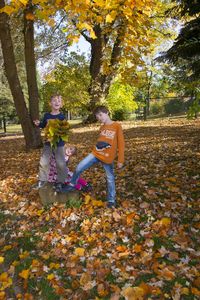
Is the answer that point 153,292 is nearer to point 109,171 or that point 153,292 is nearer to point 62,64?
point 109,171

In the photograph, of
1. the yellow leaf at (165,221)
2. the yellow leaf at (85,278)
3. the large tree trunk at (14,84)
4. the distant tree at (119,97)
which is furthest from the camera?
the distant tree at (119,97)

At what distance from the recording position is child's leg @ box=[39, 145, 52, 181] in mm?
6625

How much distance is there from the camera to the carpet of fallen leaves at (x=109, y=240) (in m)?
4.16

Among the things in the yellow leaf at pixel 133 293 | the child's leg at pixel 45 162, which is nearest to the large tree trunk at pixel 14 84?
the child's leg at pixel 45 162

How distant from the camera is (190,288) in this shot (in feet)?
13.0

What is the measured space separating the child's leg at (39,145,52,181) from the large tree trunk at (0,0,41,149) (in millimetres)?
6089

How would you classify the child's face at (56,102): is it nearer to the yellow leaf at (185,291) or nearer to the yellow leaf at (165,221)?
the yellow leaf at (165,221)

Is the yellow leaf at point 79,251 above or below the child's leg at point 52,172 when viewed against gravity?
below

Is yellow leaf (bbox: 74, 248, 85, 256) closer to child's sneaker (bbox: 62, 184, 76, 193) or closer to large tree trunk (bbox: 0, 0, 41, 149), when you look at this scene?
child's sneaker (bbox: 62, 184, 76, 193)

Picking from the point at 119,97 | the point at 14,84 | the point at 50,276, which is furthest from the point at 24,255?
the point at 119,97

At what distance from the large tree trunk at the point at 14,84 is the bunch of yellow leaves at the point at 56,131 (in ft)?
20.4

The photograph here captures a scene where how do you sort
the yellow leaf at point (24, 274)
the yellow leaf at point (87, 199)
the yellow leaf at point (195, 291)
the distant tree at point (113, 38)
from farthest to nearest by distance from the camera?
the distant tree at point (113, 38), the yellow leaf at point (87, 199), the yellow leaf at point (24, 274), the yellow leaf at point (195, 291)

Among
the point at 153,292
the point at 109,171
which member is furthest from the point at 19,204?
the point at 153,292

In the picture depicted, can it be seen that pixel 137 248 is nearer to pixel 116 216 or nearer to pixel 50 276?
pixel 116 216
